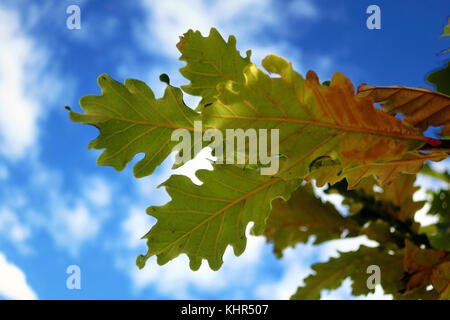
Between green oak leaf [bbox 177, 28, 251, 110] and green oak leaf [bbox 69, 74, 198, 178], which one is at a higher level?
green oak leaf [bbox 177, 28, 251, 110]

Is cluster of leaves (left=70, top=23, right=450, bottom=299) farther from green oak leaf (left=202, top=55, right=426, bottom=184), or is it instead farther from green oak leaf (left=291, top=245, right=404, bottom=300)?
green oak leaf (left=291, top=245, right=404, bottom=300)

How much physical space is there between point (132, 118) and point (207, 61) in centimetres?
23

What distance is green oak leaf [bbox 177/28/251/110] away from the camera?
104 cm

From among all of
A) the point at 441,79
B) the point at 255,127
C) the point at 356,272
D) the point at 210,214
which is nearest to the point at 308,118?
the point at 255,127

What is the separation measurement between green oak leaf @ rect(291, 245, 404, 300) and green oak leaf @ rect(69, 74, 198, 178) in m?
0.93

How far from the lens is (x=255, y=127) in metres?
0.81

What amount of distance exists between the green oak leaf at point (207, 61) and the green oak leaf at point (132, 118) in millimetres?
98

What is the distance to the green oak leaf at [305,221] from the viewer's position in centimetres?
176

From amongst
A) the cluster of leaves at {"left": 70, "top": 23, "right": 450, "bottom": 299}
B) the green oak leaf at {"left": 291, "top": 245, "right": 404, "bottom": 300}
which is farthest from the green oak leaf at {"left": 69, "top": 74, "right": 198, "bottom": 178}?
the green oak leaf at {"left": 291, "top": 245, "right": 404, "bottom": 300}

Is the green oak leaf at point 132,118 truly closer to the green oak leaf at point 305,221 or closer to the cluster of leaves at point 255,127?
the cluster of leaves at point 255,127

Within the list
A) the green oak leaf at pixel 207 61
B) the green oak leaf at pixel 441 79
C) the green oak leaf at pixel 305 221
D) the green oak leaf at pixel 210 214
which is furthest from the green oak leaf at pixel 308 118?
the green oak leaf at pixel 305 221

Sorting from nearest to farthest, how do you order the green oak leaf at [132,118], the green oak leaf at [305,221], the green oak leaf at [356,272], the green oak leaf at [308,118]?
the green oak leaf at [308,118] < the green oak leaf at [132,118] < the green oak leaf at [356,272] < the green oak leaf at [305,221]
